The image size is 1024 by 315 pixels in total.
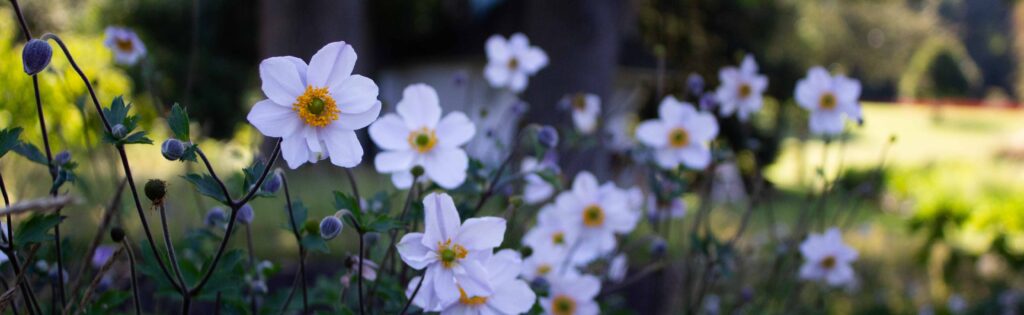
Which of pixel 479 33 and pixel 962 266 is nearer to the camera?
pixel 962 266

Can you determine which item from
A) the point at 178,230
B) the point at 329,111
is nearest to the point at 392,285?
the point at 329,111

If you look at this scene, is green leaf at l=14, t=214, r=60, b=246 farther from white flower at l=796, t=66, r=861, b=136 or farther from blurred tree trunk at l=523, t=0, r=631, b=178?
blurred tree trunk at l=523, t=0, r=631, b=178

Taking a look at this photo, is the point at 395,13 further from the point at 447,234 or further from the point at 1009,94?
the point at 1009,94

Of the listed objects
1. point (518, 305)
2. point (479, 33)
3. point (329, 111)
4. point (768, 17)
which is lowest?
point (518, 305)

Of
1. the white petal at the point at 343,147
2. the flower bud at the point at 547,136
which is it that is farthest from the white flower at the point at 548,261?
the white petal at the point at 343,147

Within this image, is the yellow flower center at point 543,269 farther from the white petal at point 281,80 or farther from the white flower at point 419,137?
the white petal at point 281,80

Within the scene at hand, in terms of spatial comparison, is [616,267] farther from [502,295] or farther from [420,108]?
[502,295]

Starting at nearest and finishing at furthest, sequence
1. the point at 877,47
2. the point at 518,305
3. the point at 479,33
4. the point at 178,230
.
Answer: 1. the point at 518,305
2. the point at 178,230
3. the point at 479,33
4. the point at 877,47
